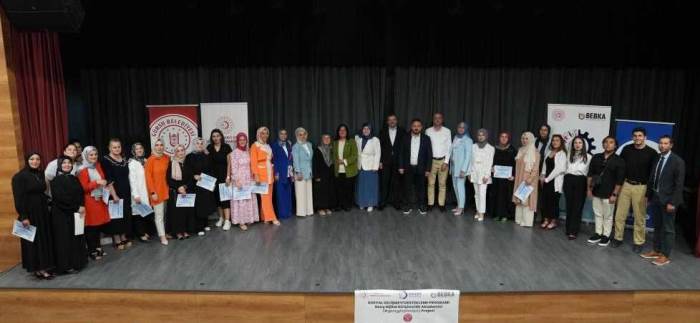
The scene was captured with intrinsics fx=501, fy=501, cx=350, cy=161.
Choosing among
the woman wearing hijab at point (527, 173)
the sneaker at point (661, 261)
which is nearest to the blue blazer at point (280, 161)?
the woman wearing hijab at point (527, 173)

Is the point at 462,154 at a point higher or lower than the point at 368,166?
higher

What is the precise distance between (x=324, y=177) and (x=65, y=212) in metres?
3.07

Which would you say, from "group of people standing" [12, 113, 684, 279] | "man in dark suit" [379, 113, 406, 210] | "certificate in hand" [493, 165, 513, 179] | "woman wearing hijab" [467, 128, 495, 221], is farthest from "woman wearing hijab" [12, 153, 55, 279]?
"certificate in hand" [493, 165, 513, 179]

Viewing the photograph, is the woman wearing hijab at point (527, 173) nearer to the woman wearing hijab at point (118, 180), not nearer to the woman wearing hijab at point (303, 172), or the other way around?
the woman wearing hijab at point (303, 172)

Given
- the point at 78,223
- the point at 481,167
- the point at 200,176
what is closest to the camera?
the point at 78,223

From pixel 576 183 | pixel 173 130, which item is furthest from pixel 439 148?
pixel 173 130

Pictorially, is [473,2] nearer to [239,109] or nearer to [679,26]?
[679,26]

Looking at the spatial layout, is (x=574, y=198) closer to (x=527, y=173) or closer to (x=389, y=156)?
(x=527, y=173)

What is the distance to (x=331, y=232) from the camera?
19.6 ft

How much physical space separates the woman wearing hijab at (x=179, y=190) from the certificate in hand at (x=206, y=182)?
0.10 meters

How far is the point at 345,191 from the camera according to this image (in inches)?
271

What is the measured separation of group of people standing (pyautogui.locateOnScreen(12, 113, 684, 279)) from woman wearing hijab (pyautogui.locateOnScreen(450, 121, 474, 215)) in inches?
0.7

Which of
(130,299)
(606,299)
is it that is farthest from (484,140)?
(130,299)

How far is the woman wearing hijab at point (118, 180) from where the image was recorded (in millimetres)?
5122
